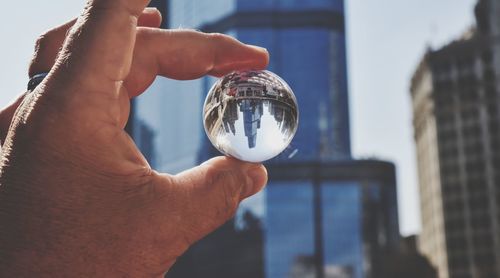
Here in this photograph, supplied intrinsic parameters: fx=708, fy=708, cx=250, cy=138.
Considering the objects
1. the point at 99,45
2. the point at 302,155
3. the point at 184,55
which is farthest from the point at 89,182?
the point at 302,155

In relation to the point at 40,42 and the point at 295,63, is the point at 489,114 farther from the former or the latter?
the point at 40,42

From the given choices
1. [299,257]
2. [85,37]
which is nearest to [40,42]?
[85,37]

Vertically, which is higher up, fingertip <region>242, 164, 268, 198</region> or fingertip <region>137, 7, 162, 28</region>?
fingertip <region>137, 7, 162, 28</region>

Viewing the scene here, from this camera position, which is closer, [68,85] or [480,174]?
[68,85]

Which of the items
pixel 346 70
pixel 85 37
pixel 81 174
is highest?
pixel 346 70

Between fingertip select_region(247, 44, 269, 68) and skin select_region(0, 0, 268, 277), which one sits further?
fingertip select_region(247, 44, 269, 68)

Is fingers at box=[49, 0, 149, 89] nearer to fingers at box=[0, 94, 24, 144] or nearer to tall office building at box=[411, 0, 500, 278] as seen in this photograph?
fingers at box=[0, 94, 24, 144]

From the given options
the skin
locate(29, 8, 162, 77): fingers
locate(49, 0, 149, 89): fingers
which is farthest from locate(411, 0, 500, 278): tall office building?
locate(49, 0, 149, 89): fingers
